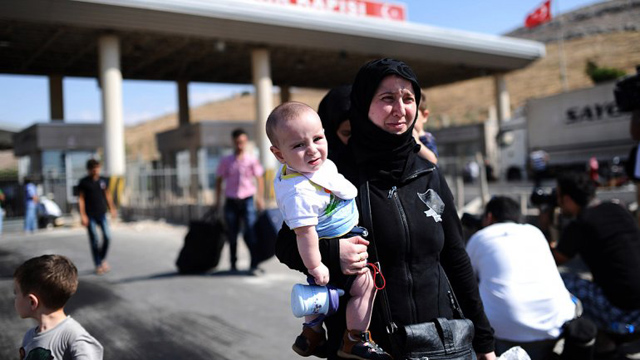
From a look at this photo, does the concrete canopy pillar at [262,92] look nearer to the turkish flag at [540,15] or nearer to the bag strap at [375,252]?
the bag strap at [375,252]

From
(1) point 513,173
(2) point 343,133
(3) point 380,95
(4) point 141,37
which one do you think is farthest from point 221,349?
(1) point 513,173

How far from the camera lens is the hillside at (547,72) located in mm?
61875

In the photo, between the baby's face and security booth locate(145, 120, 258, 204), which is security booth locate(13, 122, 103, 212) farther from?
the baby's face

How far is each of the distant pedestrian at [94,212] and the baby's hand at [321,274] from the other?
6.49m

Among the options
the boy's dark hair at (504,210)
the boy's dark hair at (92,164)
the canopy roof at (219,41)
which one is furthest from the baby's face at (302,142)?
the canopy roof at (219,41)

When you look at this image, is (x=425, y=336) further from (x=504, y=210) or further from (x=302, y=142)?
(x=504, y=210)

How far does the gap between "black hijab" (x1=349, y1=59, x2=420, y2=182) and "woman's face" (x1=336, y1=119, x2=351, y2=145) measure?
0.56 meters

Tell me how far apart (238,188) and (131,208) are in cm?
1050

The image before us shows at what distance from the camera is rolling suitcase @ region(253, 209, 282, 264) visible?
667 cm

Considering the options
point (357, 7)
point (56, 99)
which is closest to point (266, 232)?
point (357, 7)

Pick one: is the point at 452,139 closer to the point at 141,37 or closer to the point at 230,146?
the point at 230,146

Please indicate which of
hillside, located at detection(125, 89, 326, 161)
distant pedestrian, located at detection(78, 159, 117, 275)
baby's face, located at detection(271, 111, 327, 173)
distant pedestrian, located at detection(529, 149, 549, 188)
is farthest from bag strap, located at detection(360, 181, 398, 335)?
hillside, located at detection(125, 89, 326, 161)

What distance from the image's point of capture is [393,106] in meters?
1.81

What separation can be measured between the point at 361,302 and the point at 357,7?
2239 centimetres
